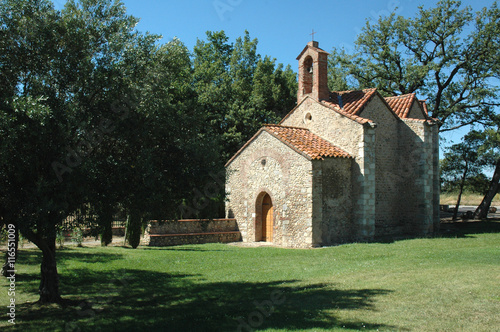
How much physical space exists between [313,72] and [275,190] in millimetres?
6975

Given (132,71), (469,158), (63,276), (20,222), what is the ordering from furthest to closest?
(469,158), (63,276), (132,71), (20,222)

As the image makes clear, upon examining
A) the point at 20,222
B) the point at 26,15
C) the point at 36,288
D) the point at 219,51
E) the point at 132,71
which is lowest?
the point at 36,288

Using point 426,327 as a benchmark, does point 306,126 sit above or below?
above

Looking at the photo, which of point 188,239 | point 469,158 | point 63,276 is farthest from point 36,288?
point 469,158

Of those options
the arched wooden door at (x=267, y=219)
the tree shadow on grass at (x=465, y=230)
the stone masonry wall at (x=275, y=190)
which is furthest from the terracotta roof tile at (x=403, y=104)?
the arched wooden door at (x=267, y=219)

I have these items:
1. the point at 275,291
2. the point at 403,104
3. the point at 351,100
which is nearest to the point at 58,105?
the point at 275,291

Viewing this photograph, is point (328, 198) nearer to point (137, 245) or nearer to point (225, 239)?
point (225, 239)

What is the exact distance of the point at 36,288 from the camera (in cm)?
1065

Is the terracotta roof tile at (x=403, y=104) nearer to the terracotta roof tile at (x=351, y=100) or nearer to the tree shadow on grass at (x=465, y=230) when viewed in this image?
the terracotta roof tile at (x=351, y=100)

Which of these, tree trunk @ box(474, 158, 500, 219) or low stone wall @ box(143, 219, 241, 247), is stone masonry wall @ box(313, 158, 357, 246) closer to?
low stone wall @ box(143, 219, 241, 247)

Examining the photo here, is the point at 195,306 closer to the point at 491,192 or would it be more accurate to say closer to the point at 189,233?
the point at 189,233

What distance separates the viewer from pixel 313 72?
2198 cm

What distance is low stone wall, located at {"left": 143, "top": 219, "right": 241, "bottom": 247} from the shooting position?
20797 mm

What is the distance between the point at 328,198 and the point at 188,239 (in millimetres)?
7906
